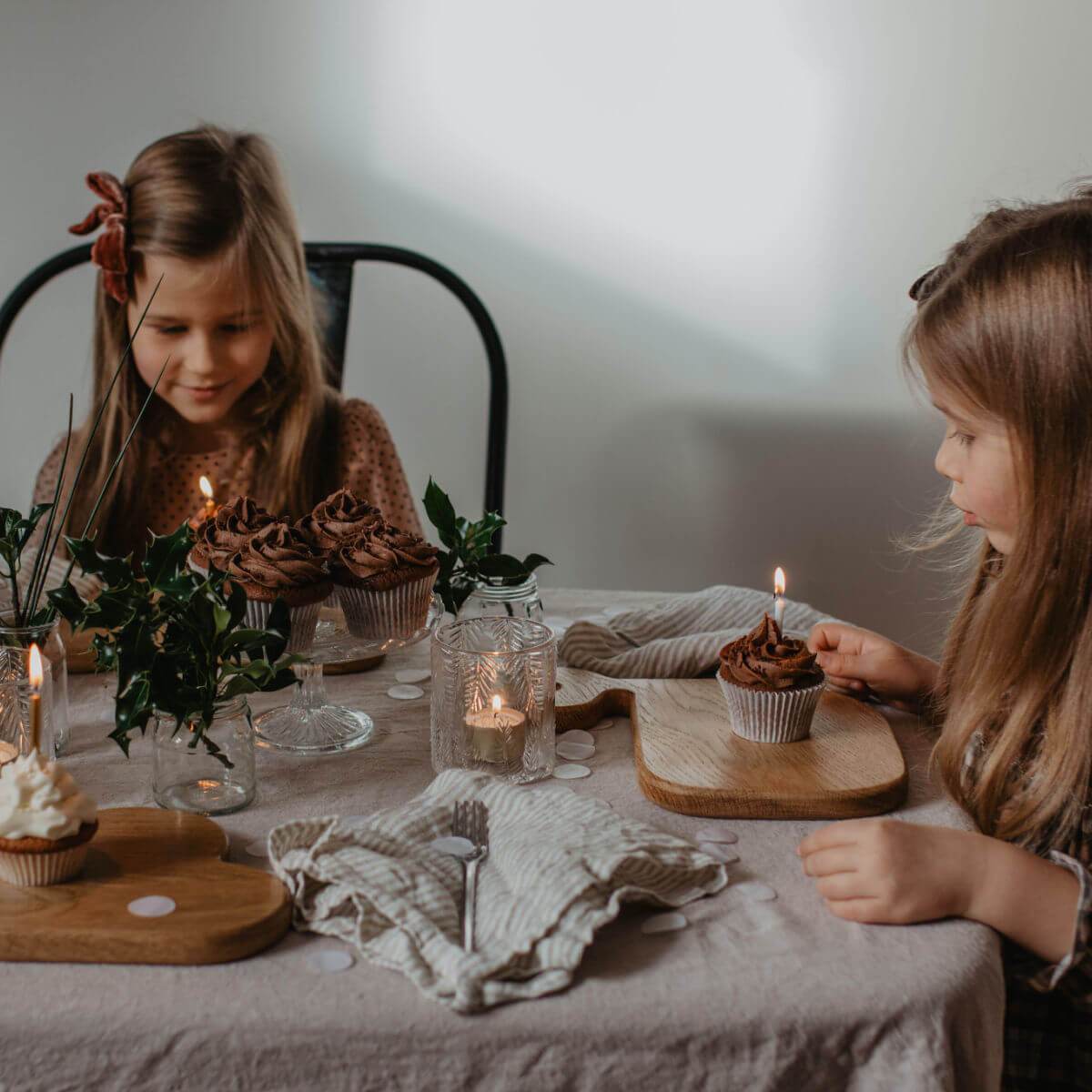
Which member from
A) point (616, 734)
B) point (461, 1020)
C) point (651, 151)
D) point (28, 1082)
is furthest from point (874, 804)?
point (651, 151)

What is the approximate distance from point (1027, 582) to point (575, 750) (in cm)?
42

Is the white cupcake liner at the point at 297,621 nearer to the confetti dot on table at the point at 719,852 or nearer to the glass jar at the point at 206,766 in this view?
the glass jar at the point at 206,766

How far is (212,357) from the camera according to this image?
2.04 m

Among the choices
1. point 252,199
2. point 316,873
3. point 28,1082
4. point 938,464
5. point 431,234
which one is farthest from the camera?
point 431,234

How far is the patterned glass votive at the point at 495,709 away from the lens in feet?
3.33

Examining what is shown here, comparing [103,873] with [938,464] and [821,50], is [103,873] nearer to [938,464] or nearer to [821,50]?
[938,464]

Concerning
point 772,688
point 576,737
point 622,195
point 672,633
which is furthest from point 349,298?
point 772,688

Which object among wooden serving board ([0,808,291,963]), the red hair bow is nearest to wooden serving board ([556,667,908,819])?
wooden serving board ([0,808,291,963])

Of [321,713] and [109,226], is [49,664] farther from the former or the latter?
[109,226]

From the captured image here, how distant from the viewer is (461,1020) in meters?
0.69

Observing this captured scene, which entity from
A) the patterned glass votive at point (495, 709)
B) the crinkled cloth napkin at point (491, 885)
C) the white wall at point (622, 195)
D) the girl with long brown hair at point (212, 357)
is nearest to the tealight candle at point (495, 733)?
the patterned glass votive at point (495, 709)

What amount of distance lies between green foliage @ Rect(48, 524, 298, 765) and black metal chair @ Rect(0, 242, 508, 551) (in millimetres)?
1139

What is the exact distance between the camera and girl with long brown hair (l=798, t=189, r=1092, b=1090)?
3.00ft

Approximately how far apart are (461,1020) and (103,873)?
28 cm
